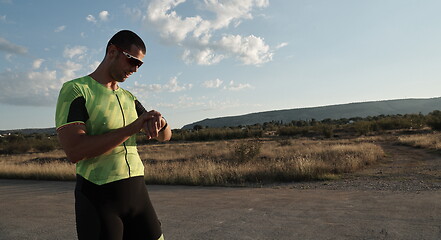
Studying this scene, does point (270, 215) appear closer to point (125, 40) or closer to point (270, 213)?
point (270, 213)

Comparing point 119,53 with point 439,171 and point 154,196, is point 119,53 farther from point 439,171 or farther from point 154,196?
point 439,171

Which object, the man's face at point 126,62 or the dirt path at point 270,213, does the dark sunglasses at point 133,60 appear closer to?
the man's face at point 126,62

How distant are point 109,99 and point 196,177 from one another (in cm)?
953

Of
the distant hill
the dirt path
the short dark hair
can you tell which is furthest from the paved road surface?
the distant hill

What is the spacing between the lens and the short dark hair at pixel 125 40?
77.5 inches

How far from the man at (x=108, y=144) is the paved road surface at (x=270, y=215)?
126 inches

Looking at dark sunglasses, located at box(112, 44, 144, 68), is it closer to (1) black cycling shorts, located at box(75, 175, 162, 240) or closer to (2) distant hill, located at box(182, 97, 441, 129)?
(1) black cycling shorts, located at box(75, 175, 162, 240)

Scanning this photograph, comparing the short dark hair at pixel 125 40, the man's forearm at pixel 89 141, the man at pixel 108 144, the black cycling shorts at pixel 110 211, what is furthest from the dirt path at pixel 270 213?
the short dark hair at pixel 125 40

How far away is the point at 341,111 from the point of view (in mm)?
166000

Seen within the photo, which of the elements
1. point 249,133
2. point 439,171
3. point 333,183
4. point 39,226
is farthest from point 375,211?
point 249,133

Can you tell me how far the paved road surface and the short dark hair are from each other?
12.2 ft

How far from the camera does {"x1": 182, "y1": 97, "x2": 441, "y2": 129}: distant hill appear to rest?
160 metres

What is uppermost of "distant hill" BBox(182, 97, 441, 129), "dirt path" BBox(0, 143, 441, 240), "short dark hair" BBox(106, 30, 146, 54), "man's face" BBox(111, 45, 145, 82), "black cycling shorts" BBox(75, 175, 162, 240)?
"distant hill" BBox(182, 97, 441, 129)

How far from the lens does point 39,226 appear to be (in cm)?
605
